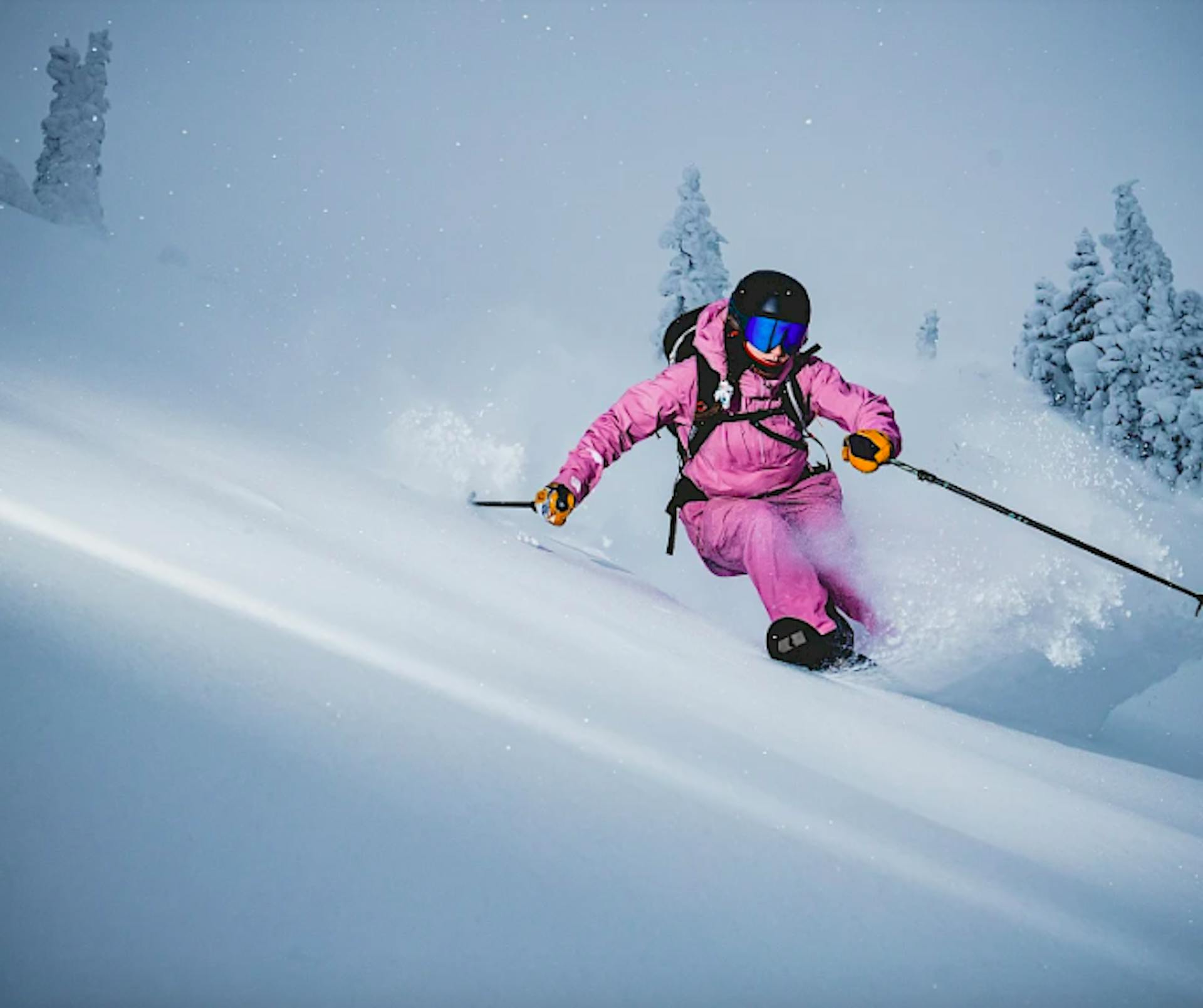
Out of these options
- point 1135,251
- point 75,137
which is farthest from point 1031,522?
point 75,137

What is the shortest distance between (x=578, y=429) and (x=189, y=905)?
19.9 metres

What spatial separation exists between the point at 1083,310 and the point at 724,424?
23.0m

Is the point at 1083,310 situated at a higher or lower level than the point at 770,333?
higher

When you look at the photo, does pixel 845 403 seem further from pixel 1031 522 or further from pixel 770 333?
pixel 1031 522

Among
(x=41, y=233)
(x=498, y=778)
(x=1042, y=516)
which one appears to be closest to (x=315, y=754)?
(x=498, y=778)

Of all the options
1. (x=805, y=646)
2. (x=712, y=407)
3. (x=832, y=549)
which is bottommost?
(x=805, y=646)

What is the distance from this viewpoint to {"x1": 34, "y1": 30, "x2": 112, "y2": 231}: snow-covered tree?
31078 mm

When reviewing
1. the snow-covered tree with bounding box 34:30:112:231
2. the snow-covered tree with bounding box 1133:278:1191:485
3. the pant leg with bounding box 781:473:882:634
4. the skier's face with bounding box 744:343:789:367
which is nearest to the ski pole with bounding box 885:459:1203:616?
the pant leg with bounding box 781:473:882:634

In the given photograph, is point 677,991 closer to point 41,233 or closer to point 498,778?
point 498,778

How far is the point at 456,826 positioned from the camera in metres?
1.24

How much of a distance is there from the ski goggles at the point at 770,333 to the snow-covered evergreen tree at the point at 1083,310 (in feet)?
73.7

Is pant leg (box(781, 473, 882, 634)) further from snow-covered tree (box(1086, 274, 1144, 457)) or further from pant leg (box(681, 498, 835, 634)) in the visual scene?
snow-covered tree (box(1086, 274, 1144, 457))

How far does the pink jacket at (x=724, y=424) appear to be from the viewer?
16.8 ft

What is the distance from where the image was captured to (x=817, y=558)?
199 inches
